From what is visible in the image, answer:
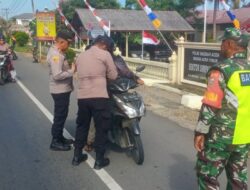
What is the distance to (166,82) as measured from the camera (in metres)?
15.4

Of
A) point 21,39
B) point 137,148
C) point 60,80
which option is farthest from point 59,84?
point 21,39

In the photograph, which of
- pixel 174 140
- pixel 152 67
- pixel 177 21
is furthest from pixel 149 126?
pixel 177 21

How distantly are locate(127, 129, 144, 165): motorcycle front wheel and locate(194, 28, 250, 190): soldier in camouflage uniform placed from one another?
2199 mm

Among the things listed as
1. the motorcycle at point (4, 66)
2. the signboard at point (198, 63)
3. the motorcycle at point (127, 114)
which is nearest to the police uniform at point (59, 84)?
the motorcycle at point (127, 114)

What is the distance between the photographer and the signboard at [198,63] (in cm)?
1305

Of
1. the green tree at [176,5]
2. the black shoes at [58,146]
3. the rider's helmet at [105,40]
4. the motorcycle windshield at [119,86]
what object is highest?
the green tree at [176,5]

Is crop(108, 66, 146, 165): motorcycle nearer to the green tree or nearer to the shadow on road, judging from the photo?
the shadow on road

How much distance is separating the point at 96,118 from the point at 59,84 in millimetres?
983

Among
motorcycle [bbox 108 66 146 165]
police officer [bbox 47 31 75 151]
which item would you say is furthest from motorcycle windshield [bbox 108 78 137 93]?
police officer [bbox 47 31 75 151]

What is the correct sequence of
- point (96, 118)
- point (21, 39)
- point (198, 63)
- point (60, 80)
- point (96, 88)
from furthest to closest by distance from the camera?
point (21, 39)
point (198, 63)
point (60, 80)
point (96, 118)
point (96, 88)

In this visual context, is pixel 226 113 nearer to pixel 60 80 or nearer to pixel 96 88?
pixel 96 88

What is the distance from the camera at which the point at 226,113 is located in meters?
3.29

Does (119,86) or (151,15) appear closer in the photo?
(119,86)

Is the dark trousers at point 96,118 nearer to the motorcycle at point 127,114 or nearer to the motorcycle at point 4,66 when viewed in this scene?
the motorcycle at point 127,114
